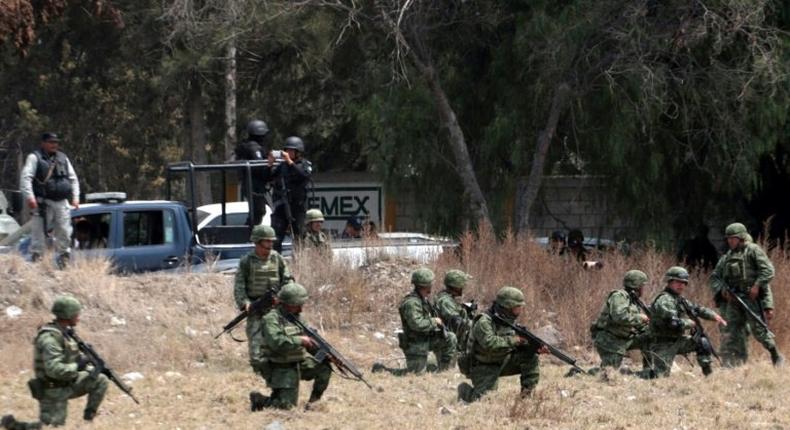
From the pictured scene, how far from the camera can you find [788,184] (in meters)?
22.0

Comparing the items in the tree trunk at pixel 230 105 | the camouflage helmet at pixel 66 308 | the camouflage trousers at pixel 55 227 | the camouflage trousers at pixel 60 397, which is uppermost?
the tree trunk at pixel 230 105

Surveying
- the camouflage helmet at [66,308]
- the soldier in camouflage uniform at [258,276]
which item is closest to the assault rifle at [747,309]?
the soldier in camouflage uniform at [258,276]

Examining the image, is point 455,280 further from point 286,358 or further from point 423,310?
point 286,358

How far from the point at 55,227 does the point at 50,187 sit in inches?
22.4

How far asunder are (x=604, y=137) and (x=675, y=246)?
200 centimetres

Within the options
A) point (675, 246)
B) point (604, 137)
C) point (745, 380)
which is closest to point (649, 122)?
point (604, 137)

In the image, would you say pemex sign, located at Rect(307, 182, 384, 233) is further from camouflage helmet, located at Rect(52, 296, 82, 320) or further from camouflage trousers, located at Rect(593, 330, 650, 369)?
camouflage helmet, located at Rect(52, 296, 82, 320)

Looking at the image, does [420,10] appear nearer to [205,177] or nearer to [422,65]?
[422,65]

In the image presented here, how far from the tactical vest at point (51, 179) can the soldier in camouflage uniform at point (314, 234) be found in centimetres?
277

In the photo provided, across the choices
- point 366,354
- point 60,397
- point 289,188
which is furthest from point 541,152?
point 60,397

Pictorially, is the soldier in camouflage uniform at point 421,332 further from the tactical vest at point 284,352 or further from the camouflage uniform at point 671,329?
the tactical vest at point 284,352

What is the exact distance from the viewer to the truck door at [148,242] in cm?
1641

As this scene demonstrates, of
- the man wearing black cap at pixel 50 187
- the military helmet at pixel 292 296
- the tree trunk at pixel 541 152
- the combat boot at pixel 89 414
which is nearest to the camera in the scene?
the combat boot at pixel 89 414

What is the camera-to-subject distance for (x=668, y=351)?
44.2 ft
